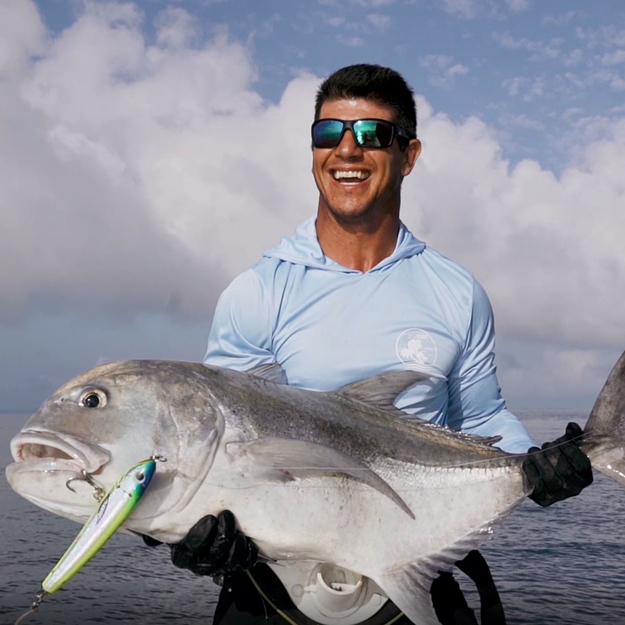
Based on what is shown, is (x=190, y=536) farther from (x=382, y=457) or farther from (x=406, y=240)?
(x=406, y=240)

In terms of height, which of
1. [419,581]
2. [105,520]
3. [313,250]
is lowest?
[419,581]

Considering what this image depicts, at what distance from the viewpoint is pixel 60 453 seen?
9.45ft

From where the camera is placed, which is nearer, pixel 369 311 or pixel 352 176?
pixel 369 311

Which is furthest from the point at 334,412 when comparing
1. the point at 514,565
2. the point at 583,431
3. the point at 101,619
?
the point at 514,565

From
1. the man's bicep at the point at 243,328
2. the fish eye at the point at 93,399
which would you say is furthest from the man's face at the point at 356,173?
the fish eye at the point at 93,399

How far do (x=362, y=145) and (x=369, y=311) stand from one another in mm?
1019

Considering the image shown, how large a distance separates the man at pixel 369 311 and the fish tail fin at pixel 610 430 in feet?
0.31

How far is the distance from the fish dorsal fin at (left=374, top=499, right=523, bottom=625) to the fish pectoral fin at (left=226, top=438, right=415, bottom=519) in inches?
22.2

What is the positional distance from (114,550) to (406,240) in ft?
32.1

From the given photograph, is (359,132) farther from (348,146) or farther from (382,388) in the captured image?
(382,388)

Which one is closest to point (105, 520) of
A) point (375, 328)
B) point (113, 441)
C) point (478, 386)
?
point (113, 441)

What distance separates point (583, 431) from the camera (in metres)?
3.58

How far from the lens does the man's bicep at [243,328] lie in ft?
13.1

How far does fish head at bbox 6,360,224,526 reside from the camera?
2.82 metres
